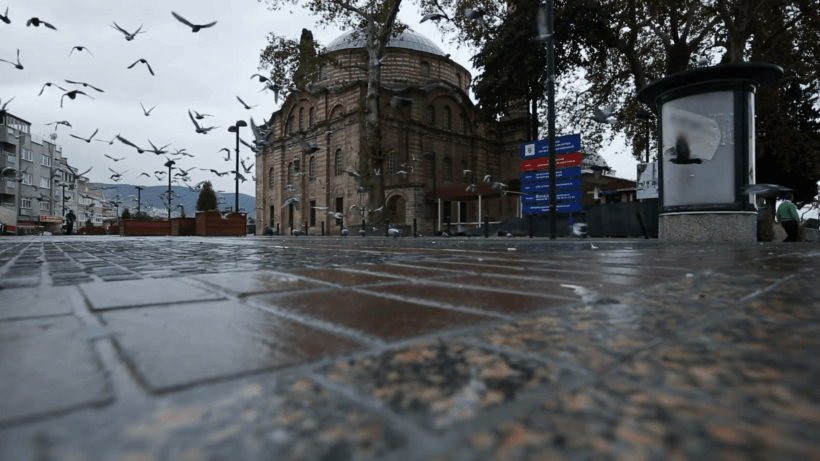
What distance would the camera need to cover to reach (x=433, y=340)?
1.11 m

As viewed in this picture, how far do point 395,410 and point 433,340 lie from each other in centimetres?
44

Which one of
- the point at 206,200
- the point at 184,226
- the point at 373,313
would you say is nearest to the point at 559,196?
the point at 373,313

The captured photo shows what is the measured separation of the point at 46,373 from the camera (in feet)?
2.79

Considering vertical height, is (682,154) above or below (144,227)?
above

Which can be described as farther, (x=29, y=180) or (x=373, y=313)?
(x=29, y=180)

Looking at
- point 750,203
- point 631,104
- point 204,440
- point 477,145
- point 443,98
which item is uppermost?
point 443,98

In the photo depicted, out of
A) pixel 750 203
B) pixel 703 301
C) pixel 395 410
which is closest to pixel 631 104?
pixel 750 203

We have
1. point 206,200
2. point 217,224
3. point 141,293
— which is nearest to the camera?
point 141,293

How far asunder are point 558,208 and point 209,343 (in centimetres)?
1463

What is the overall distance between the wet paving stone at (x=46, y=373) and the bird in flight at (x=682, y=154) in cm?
966

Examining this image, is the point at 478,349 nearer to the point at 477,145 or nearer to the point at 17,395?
the point at 17,395

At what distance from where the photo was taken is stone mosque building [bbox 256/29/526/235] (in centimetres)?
3469

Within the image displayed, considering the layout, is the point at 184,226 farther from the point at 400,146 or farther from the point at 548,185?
the point at 548,185

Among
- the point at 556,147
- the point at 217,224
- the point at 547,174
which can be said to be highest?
the point at 556,147
